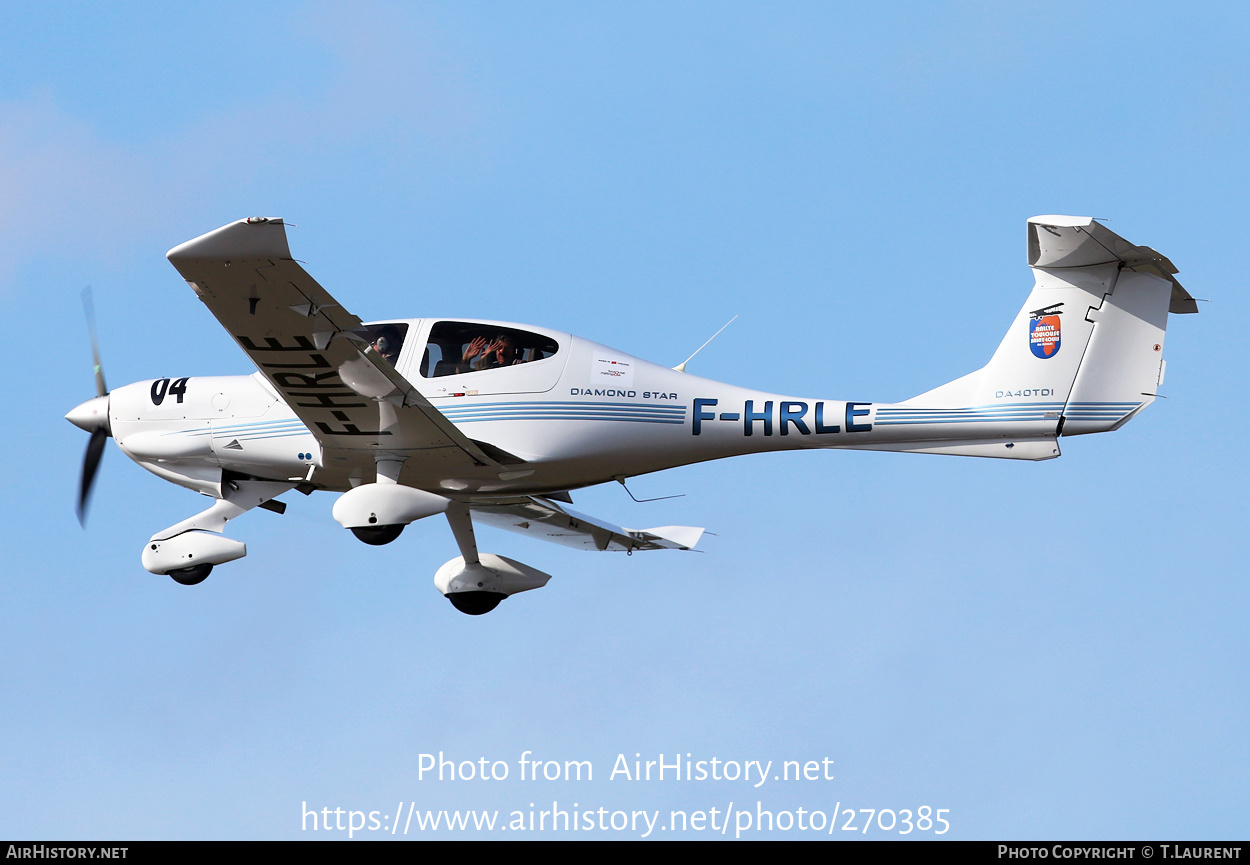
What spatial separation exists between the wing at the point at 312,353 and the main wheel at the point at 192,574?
2.27 m

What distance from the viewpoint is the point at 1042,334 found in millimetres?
12633

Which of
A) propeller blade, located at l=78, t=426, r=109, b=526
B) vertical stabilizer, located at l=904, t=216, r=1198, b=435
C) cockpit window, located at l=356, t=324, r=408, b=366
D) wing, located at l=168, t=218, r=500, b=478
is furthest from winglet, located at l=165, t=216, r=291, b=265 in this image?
vertical stabilizer, located at l=904, t=216, r=1198, b=435

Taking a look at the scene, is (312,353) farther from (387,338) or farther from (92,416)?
(92,416)

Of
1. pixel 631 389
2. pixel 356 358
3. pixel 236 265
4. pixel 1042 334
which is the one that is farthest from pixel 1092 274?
pixel 236 265

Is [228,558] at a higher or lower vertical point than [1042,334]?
lower

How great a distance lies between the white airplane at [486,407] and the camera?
12.2m

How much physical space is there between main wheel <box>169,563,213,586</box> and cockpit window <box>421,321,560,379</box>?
11.0 feet

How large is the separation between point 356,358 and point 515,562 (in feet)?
15.0

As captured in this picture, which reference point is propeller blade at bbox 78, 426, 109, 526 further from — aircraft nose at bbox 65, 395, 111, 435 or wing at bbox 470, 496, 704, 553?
wing at bbox 470, 496, 704, 553

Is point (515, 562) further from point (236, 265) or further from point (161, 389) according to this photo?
point (236, 265)

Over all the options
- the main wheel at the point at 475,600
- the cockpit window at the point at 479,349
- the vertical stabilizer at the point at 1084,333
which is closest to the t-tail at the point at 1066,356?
the vertical stabilizer at the point at 1084,333

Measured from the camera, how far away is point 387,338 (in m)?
13.8

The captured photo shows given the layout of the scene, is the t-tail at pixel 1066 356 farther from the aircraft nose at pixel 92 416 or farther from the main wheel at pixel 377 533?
the aircraft nose at pixel 92 416

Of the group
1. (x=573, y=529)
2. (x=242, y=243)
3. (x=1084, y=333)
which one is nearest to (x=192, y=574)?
Answer: (x=573, y=529)
